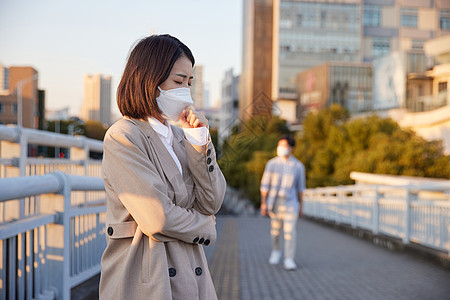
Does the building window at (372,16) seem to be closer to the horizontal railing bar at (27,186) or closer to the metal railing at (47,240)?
the metal railing at (47,240)

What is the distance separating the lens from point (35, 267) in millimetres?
3715

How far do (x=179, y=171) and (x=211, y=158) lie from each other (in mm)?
153

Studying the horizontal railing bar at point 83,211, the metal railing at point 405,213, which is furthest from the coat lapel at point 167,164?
the metal railing at point 405,213

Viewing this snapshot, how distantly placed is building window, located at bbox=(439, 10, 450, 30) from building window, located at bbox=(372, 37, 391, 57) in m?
10.9

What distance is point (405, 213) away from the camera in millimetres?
10055

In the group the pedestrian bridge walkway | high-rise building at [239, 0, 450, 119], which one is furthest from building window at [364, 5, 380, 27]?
the pedestrian bridge walkway

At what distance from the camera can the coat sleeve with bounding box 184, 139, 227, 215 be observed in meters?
2.41

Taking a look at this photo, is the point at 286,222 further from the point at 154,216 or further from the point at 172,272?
the point at 154,216

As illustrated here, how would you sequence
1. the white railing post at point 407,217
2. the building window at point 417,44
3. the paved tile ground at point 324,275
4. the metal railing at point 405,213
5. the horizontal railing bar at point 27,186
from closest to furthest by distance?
the horizontal railing bar at point 27,186, the paved tile ground at point 324,275, the metal railing at point 405,213, the white railing post at point 407,217, the building window at point 417,44

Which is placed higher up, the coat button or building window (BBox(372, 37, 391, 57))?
building window (BBox(372, 37, 391, 57))

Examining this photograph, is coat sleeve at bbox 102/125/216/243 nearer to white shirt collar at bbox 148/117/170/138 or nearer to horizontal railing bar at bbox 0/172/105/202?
white shirt collar at bbox 148/117/170/138

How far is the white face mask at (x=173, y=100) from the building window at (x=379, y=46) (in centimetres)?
10087

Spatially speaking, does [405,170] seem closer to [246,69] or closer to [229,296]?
[229,296]

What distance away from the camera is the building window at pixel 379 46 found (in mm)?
98312
